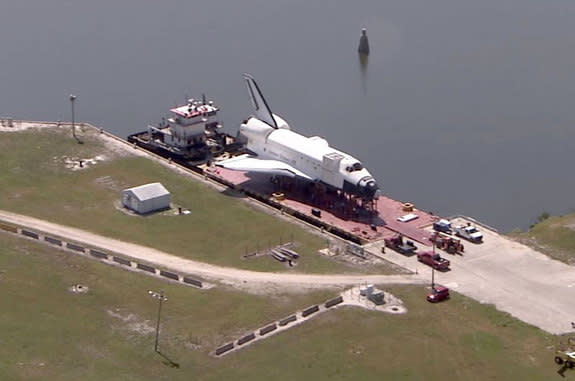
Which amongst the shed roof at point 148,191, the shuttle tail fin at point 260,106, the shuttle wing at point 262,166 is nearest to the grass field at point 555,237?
the shuttle wing at point 262,166

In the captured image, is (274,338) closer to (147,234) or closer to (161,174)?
Answer: (147,234)

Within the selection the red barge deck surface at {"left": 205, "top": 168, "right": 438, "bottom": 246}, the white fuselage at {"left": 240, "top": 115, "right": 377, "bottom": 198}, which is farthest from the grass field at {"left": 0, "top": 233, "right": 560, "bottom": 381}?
the white fuselage at {"left": 240, "top": 115, "right": 377, "bottom": 198}

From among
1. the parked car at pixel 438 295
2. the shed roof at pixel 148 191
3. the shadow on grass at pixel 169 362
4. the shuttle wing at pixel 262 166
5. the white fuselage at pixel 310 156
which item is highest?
the white fuselage at pixel 310 156

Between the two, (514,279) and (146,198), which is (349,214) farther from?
(514,279)

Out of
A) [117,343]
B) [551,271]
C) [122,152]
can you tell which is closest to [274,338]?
[117,343]

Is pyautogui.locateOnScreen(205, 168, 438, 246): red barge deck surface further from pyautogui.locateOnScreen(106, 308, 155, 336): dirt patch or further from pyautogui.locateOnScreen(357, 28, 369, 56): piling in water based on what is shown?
pyautogui.locateOnScreen(357, 28, 369, 56): piling in water

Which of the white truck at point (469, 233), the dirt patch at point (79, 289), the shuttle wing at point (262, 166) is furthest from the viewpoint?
the shuttle wing at point (262, 166)

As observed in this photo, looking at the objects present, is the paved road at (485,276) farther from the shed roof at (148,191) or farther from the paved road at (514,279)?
the shed roof at (148,191)
